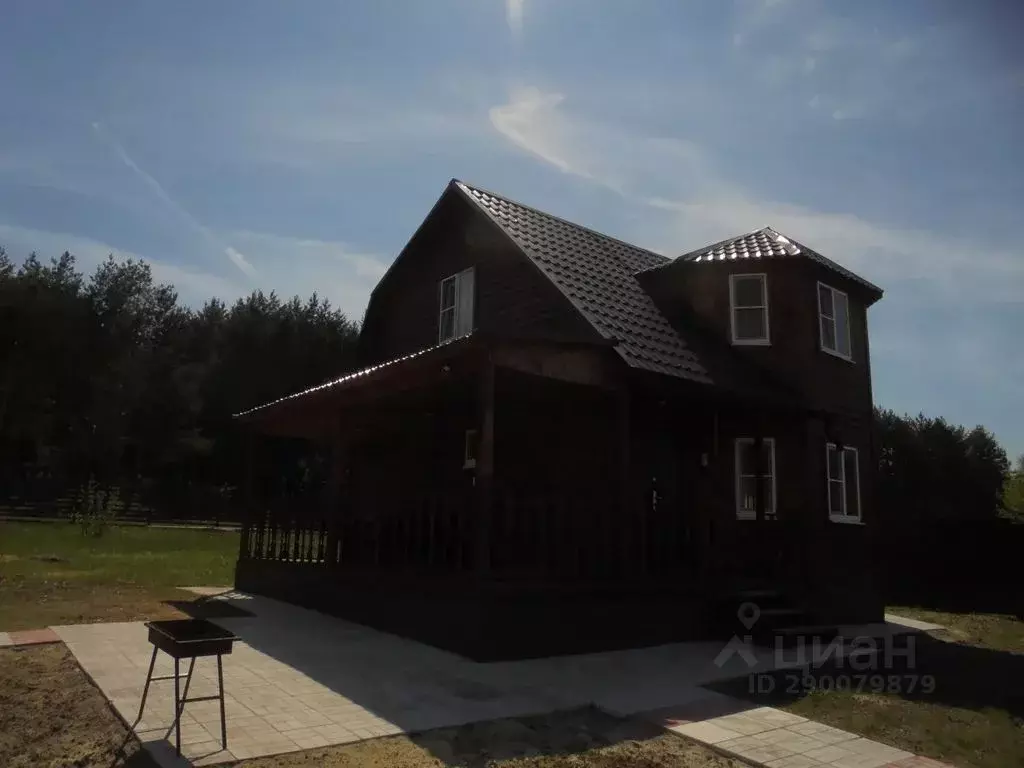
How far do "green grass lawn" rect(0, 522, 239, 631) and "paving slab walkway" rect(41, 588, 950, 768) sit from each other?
143cm

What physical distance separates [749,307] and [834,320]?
1.75m

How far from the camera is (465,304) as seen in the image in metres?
13.4

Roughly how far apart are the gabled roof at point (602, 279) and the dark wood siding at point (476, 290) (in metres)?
0.26

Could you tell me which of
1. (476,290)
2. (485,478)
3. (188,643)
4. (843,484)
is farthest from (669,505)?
(188,643)

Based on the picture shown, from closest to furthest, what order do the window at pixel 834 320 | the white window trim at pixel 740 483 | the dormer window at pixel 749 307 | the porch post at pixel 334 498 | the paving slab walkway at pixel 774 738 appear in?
the paving slab walkway at pixel 774 738 → the porch post at pixel 334 498 → the white window trim at pixel 740 483 → the dormer window at pixel 749 307 → the window at pixel 834 320

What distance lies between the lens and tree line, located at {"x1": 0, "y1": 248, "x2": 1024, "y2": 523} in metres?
41.9

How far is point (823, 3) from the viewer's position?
678 cm

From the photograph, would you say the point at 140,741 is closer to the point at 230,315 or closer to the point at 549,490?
the point at 549,490

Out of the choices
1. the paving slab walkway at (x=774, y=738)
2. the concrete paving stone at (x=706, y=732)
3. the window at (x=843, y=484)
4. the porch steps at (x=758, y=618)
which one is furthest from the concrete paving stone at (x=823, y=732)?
the window at (x=843, y=484)

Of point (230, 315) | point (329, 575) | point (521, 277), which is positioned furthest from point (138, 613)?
point (230, 315)

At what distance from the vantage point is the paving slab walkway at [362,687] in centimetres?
502

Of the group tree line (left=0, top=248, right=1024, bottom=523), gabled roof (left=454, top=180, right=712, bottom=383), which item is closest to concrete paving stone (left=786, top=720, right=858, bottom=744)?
gabled roof (left=454, top=180, right=712, bottom=383)

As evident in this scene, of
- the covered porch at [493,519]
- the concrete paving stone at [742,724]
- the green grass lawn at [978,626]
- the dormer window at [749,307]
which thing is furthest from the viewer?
the dormer window at [749,307]

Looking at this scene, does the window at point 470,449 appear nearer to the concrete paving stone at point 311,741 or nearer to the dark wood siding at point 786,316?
the dark wood siding at point 786,316
